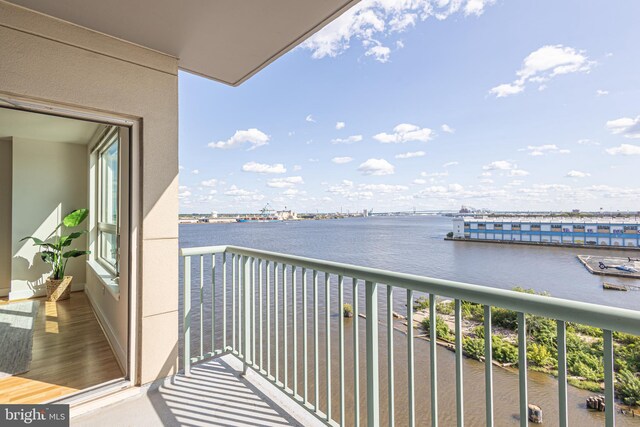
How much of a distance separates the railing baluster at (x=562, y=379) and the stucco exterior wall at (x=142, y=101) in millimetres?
2188

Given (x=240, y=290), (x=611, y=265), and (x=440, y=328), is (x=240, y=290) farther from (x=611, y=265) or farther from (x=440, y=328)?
(x=611, y=265)

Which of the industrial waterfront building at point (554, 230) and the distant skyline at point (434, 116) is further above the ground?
the distant skyline at point (434, 116)

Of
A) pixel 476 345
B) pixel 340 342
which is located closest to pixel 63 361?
pixel 340 342

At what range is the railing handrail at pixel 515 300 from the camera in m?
0.71

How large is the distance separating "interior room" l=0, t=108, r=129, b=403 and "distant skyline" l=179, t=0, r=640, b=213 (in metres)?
1.27

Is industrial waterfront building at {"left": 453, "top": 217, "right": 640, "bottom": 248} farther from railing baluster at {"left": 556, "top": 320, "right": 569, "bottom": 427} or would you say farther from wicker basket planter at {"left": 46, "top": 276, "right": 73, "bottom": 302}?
wicker basket planter at {"left": 46, "top": 276, "right": 73, "bottom": 302}

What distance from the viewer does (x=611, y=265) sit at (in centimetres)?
2131

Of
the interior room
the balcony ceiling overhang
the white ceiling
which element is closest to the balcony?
the interior room

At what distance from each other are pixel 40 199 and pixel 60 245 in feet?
2.74

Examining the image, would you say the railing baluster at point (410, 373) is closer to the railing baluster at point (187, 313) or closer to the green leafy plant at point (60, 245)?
the railing baluster at point (187, 313)

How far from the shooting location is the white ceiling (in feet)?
11.0

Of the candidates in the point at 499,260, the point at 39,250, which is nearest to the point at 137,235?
the point at 39,250

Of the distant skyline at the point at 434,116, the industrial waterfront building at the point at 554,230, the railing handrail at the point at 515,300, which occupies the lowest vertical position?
the industrial waterfront building at the point at 554,230

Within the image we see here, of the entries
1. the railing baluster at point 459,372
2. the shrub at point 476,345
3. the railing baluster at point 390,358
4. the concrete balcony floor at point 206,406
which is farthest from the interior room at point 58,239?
the shrub at point 476,345
